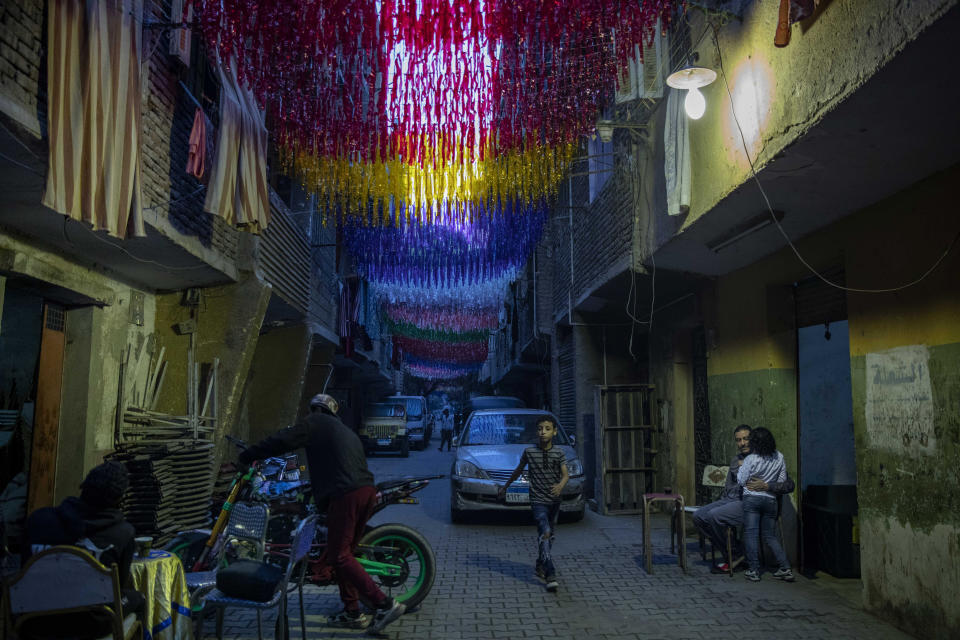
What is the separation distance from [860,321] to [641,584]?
121 inches

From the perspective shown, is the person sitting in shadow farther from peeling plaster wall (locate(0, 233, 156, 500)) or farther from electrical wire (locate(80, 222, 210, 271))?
peeling plaster wall (locate(0, 233, 156, 500))

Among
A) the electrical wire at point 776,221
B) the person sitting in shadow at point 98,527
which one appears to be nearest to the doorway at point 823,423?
the electrical wire at point 776,221

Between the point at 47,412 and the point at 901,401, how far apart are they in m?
8.15

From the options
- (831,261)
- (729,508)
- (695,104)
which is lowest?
(729,508)

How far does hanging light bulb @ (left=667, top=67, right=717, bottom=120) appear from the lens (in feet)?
21.0

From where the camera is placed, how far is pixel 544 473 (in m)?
6.66

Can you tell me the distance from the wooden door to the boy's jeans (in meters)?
5.18

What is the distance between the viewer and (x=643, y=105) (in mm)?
8891

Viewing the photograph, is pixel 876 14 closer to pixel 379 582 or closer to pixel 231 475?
pixel 379 582

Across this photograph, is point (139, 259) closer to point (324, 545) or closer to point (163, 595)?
point (324, 545)

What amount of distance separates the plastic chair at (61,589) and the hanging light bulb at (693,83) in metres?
5.78

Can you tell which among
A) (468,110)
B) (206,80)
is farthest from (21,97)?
(206,80)

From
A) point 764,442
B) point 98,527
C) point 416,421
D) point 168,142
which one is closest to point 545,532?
point 764,442

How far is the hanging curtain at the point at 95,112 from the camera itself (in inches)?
203
